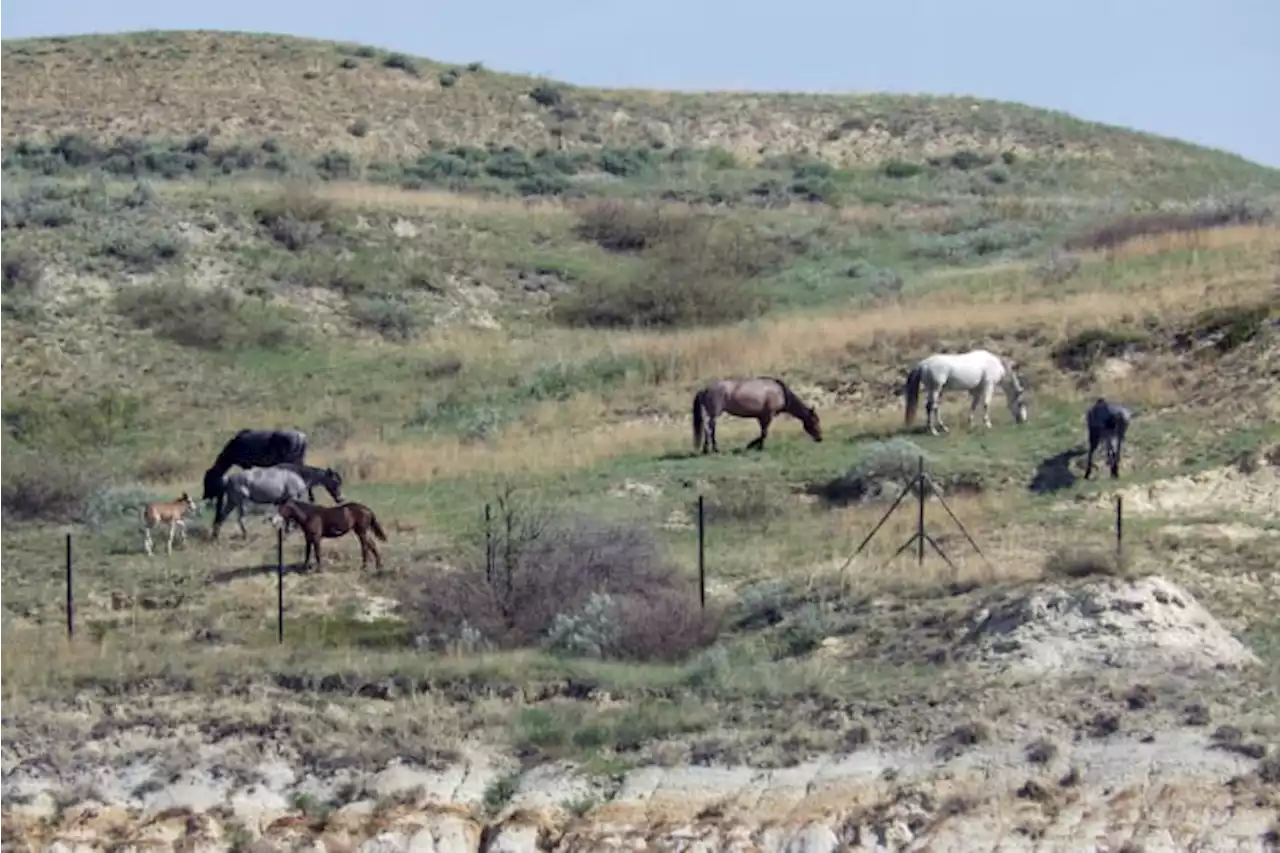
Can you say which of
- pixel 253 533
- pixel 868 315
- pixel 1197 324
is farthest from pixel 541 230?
pixel 253 533

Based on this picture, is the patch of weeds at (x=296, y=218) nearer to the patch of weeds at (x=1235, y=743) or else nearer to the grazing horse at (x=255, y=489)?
the grazing horse at (x=255, y=489)

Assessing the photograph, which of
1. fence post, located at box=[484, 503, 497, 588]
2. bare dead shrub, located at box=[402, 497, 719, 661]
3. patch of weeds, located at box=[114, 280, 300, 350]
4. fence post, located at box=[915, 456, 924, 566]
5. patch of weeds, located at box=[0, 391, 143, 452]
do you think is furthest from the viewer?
patch of weeds, located at box=[114, 280, 300, 350]

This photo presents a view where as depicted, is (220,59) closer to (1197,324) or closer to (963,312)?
(963,312)

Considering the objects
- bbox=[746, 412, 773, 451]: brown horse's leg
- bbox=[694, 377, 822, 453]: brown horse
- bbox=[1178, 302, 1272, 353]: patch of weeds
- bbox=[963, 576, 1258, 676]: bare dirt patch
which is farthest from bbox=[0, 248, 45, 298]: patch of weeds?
bbox=[963, 576, 1258, 676]: bare dirt patch

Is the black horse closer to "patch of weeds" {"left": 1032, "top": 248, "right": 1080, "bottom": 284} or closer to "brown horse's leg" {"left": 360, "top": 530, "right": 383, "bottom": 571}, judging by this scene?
"brown horse's leg" {"left": 360, "top": 530, "right": 383, "bottom": 571}

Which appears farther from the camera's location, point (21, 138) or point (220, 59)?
point (220, 59)

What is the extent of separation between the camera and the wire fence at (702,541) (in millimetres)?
31812

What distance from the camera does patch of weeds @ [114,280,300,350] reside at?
2301 inches

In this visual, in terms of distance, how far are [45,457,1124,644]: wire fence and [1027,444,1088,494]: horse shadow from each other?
132 cm

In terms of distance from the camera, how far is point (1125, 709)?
25.0 metres

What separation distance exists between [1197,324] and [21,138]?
2020 inches

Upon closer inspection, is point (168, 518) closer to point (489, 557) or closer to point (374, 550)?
point (374, 550)

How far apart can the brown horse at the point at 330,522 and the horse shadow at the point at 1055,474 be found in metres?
9.74

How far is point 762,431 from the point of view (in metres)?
43.2
